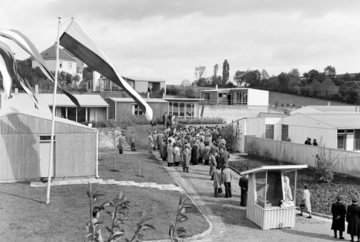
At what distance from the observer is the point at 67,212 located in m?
12.6

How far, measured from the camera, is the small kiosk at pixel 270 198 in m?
13.1

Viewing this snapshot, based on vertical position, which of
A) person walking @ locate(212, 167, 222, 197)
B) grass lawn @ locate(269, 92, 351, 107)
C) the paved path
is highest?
grass lawn @ locate(269, 92, 351, 107)

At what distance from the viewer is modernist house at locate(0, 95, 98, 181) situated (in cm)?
1605

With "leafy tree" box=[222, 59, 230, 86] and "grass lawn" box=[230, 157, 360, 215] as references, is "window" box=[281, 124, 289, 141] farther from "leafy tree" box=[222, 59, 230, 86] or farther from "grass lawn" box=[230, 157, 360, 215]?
"leafy tree" box=[222, 59, 230, 86]

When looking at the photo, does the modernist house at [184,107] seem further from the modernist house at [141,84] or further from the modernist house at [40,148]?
the modernist house at [40,148]

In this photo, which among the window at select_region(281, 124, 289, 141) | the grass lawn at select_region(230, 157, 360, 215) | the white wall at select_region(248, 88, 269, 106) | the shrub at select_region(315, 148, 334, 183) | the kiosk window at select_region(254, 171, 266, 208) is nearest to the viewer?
the kiosk window at select_region(254, 171, 266, 208)

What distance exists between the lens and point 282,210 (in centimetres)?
1328

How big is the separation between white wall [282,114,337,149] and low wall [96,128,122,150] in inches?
548

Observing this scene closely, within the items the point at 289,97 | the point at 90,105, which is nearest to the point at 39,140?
the point at 90,105

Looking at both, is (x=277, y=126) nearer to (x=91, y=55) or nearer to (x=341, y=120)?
(x=341, y=120)

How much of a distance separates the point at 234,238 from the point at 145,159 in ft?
39.6

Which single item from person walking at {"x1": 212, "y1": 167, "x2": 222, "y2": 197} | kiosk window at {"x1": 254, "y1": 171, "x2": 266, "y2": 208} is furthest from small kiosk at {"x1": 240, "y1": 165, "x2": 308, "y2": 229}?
person walking at {"x1": 212, "y1": 167, "x2": 222, "y2": 197}

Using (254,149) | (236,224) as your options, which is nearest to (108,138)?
(254,149)

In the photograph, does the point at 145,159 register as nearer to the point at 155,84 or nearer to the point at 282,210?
the point at 282,210
